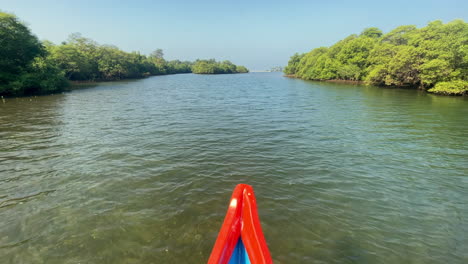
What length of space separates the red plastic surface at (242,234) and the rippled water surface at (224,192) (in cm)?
206

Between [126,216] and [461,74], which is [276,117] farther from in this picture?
[461,74]

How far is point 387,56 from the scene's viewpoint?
51.1m

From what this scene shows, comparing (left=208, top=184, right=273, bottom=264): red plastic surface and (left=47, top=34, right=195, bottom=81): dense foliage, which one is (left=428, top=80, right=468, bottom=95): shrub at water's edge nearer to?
(left=208, top=184, right=273, bottom=264): red plastic surface

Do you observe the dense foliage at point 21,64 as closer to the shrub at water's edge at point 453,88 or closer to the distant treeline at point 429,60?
the distant treeline at point 429,60

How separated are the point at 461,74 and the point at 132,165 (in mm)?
50206

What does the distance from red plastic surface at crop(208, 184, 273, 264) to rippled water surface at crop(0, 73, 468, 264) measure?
2.06 meters

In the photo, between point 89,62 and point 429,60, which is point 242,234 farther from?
point 89,62

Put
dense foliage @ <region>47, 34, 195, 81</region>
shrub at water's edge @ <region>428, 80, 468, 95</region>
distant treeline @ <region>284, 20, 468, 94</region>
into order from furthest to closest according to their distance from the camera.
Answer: dense foliage @ <region>47, 34, 195, 81</region>
distant treeline @ <region>284, 20, 468, 94</region>
shrub at water's edge @ <region>428, 80, 468, 95</region>

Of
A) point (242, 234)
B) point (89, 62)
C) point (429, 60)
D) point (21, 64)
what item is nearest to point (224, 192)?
point (242, 234)

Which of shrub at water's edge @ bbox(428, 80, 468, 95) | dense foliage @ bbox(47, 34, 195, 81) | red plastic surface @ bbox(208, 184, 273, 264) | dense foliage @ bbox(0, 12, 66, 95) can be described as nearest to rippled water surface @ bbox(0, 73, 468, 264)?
red plastic surface @ bbox(208, 184, 273, 264)

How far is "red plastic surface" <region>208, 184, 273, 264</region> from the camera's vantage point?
9.57 ft

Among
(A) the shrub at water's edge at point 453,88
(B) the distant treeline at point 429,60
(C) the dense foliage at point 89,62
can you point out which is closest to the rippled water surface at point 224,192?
(A) the shrub at water's edge at point 453,88

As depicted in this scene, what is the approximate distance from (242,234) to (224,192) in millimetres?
4326

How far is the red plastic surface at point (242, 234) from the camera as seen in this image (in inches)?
115
